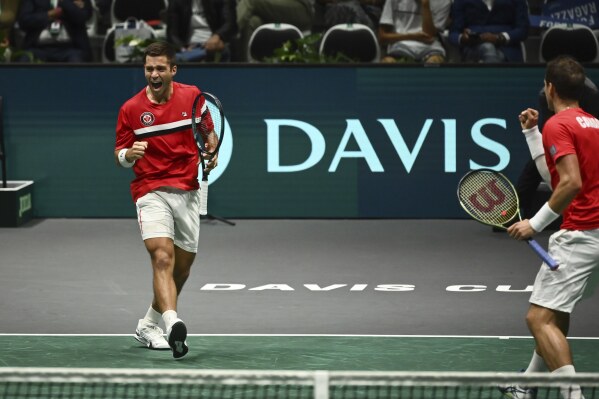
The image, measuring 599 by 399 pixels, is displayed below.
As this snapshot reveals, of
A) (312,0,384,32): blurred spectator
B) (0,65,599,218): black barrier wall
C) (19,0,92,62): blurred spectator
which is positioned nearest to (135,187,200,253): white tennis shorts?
(0,65,599,218): black barrier wall

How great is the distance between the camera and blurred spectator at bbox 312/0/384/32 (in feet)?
46.8

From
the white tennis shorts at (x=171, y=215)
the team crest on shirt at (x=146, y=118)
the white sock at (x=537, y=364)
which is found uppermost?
the team crest on shirt at (x=146, y=118)

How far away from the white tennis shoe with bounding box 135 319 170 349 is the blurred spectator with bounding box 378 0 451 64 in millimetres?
6942

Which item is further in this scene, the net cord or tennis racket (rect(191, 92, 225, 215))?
tennis racket (rect(191, 92, 225, 215))

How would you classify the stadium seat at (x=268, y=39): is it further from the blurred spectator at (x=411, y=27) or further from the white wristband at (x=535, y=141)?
the white wristband at (x=535, y=141)

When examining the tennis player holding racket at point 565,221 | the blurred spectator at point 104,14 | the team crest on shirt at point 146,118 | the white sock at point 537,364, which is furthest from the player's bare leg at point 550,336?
the blurred spectator at point 104,14

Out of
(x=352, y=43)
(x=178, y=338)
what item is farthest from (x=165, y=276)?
(x=352, y=43)

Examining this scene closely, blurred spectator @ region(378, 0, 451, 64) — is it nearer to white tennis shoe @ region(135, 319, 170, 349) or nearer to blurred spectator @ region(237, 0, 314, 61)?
blurred spectator @ region(237, 0, 314, 61)

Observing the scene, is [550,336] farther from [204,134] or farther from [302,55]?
[302,55]

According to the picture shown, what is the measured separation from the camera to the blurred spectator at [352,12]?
46.8 feet

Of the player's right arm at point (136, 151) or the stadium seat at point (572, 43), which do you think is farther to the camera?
the stadium seat at point (572, 43)

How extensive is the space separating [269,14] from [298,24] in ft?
1.23

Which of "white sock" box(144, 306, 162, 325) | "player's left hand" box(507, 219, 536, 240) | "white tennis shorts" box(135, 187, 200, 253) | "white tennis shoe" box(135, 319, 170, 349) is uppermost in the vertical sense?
"player's left hand" box(507, 219, 536, 240)

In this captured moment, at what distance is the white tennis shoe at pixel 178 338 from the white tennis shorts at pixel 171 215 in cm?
61
